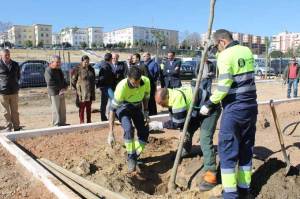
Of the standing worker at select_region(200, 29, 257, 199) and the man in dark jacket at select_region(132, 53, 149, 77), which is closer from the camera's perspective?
the standing worker at select_region(200, 29, 257, 199)

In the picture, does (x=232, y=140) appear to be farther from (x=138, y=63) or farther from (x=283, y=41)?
(x=283, y=41)

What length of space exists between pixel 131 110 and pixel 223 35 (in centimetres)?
223

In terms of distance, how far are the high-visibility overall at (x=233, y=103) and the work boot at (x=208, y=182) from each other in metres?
0.58

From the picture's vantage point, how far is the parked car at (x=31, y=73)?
20867 millimetres

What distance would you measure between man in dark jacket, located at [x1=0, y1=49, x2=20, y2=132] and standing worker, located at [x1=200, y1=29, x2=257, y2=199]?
5756mm

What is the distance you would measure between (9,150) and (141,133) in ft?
8.24

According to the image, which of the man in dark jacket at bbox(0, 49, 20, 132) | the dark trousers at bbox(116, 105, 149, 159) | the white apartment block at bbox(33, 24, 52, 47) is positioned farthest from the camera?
the white apartment block at bbox(33, 24, 52, 47)

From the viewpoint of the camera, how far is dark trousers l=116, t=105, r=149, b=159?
634 cm

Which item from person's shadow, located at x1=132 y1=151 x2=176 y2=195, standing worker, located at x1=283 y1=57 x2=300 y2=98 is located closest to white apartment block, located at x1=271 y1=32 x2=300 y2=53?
standing worker, located at x1=283 y1=57 x2=300 y2=98

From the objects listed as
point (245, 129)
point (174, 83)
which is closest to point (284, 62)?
point (174, 83)

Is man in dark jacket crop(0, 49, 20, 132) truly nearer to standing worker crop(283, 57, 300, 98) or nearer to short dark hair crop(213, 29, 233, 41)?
short dark hair crop(213, 29, 233, 41)

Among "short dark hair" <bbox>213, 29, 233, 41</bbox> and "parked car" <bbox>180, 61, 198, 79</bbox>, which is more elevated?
"short dark hair" <bbox>213, 29, 233, 41</bbox>

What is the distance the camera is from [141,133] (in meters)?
6.70

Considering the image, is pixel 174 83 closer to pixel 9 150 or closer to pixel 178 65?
pixel 178 65
